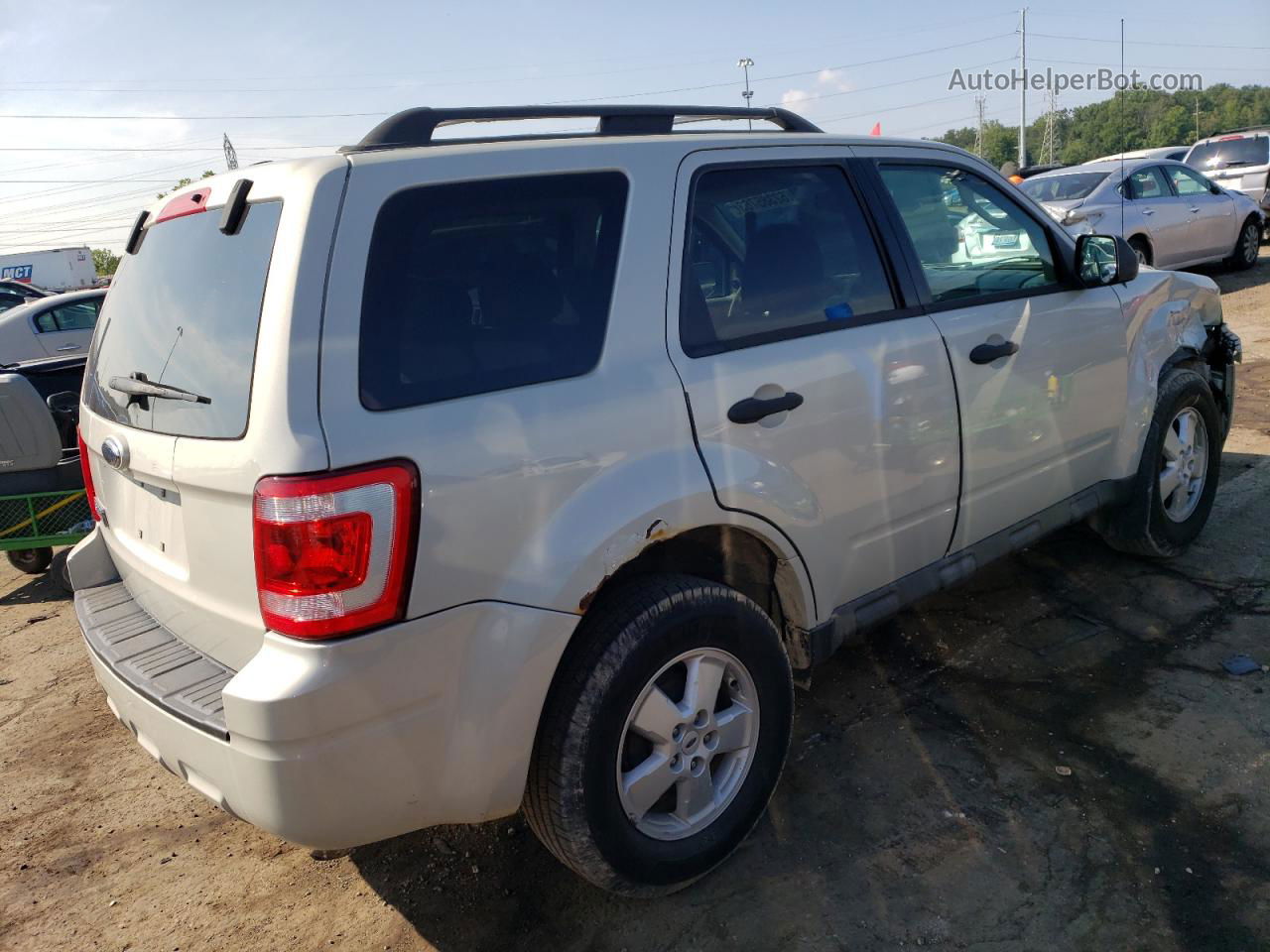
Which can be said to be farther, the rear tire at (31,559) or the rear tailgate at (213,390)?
the rear tire at (31,559)

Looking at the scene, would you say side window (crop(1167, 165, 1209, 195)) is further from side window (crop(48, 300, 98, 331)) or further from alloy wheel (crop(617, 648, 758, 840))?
side window (crop(48, 300, 98, 331))

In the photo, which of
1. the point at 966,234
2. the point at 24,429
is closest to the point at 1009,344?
the point at 966,234

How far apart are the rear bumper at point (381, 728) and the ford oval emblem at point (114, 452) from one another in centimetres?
69

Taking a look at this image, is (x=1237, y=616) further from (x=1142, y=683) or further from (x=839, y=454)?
(x=839, y=454)

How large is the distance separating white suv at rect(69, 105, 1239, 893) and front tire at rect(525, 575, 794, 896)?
10 mm

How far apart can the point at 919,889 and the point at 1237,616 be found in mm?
2238

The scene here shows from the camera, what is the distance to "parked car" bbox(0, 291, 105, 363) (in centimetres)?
1037

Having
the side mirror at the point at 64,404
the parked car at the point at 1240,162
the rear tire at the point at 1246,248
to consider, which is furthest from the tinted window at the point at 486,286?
the parked car at the point at 1240,162

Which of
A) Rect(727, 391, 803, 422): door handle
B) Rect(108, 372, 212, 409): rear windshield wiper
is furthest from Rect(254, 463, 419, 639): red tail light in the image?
Rect(727, 391, 803, 422): door handle

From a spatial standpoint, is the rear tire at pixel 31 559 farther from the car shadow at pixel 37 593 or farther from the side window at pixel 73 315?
the side window at pixel 73 315

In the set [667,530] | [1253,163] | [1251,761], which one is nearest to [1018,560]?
[1251,761]

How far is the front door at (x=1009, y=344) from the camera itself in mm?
3199

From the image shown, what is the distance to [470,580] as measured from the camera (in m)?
2.03

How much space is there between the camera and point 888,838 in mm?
2732
